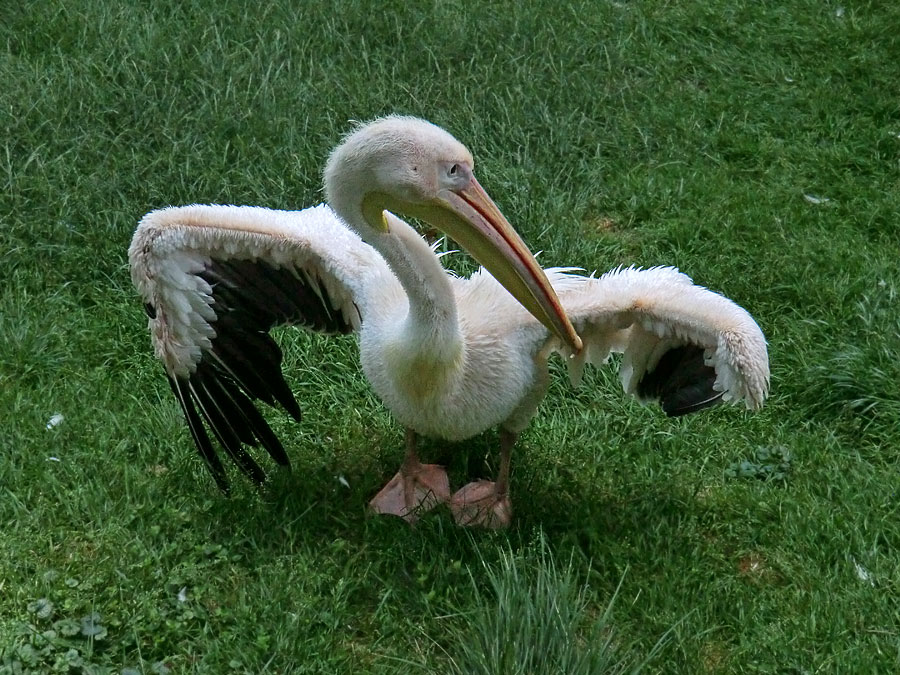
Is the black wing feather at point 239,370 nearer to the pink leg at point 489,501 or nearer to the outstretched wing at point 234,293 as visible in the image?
the outstretched wing at point 234,293

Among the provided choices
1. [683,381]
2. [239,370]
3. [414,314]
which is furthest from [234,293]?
[683,381]

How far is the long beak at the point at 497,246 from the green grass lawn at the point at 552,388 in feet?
2.54

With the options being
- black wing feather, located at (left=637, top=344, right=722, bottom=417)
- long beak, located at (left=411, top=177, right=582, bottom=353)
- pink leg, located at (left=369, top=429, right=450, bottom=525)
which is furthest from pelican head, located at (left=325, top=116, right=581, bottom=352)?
pink leg, located at (left=369, top=429, right=450, bottom=525)

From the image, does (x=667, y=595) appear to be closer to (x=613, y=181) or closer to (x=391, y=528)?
(x=391, y=528)

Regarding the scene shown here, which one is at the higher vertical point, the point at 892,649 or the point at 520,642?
the point at 520,642

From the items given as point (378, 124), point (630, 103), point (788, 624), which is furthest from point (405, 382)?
point (630, 103)

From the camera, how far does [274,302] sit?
369cm

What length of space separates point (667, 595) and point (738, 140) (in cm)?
317

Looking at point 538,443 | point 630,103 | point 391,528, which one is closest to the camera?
point 391,528

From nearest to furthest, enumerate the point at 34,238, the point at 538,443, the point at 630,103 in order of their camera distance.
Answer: the point at 538,443 → the point at 34,238 → the point at 630,103

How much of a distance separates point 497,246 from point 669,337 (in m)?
0.69

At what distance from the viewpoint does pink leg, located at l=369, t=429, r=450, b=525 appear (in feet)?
12.2

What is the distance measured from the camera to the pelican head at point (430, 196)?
2982mm

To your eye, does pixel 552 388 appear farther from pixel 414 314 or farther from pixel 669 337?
pixel 414 314
